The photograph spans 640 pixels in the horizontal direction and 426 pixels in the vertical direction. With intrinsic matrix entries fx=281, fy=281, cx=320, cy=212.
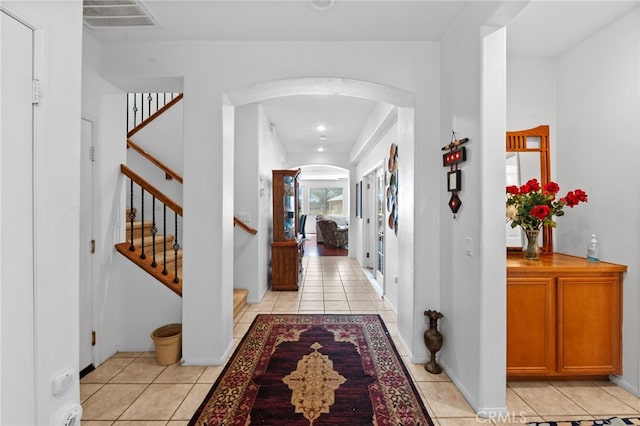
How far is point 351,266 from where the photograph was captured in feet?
22.2

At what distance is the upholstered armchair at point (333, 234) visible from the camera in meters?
9.79

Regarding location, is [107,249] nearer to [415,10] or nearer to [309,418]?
[309,418]

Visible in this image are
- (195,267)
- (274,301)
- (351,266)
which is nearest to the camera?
(195,267)

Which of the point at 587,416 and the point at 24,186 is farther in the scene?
the point at 587,416

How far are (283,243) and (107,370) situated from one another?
278 cm

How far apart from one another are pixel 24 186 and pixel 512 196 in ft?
10.7

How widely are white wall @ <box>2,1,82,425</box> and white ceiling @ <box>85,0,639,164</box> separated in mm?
1089

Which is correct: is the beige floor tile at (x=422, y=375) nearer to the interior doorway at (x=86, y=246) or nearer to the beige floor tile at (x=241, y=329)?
the beige floor tile at (x=241, y=329)

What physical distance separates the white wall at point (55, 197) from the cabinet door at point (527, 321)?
2.74 metres

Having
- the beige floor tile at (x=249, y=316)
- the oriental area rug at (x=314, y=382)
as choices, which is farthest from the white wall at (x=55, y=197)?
the beige floor tile at (x=249, y=316)

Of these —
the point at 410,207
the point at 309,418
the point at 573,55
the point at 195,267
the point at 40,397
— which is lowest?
the point at 309,418

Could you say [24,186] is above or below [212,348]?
above

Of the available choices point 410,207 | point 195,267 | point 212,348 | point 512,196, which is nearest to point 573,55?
point 512,196

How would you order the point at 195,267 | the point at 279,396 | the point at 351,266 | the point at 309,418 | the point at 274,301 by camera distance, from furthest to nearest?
the point at 351,266, the point at 274,301, the point at 195,267, the point at 279,396, the point at 309,418
